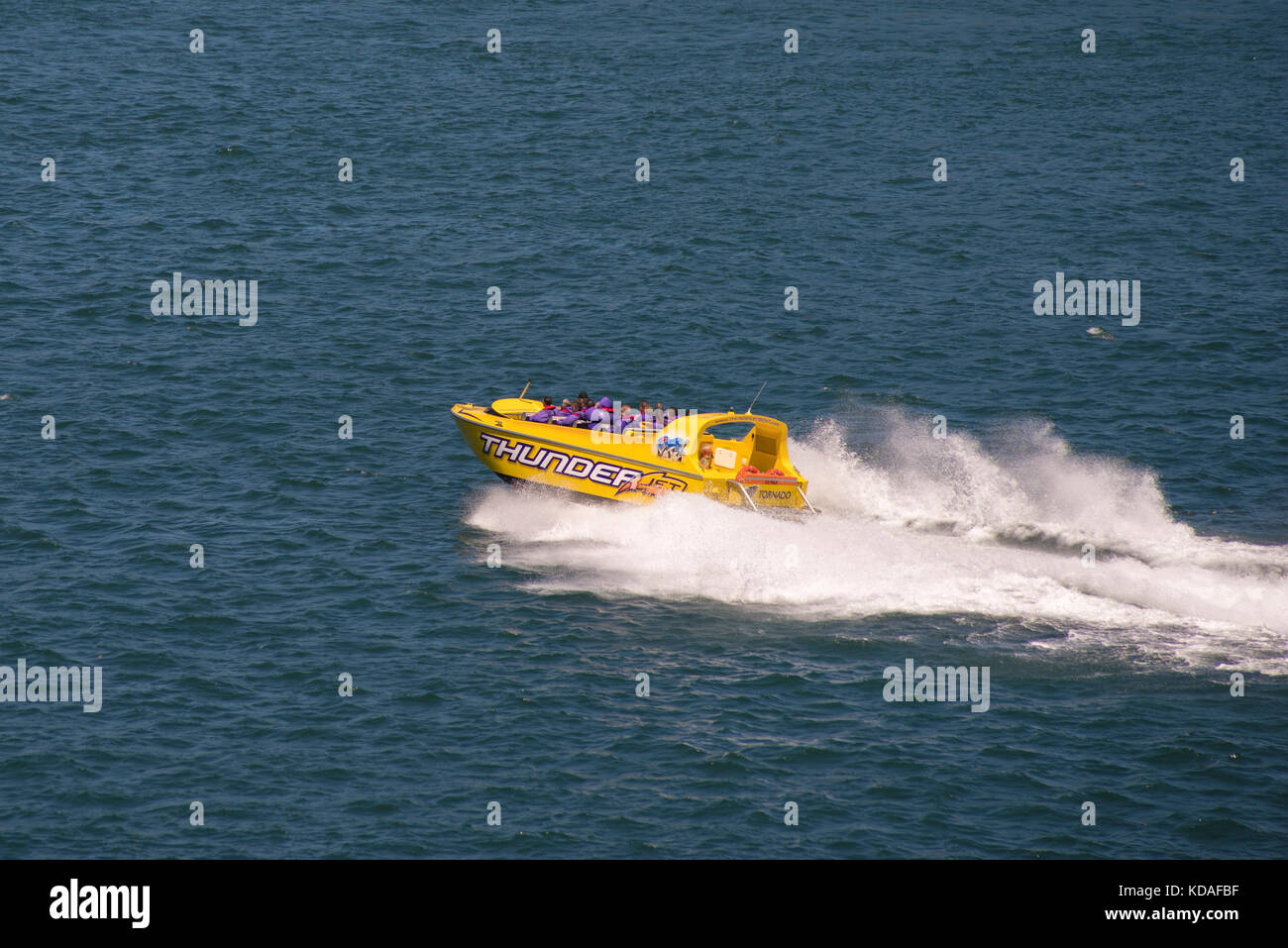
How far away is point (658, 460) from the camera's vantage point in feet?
130

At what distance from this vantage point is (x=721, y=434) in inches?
1788

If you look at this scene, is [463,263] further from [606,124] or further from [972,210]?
[972,210]

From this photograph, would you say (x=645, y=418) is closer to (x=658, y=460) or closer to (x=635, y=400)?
(x=658, y=460)

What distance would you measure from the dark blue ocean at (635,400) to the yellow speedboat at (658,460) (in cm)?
99

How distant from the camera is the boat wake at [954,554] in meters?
33.5

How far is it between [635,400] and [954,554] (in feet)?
45.4

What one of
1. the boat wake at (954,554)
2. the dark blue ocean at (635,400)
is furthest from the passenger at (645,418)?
the dark blue ocean at (635,400)

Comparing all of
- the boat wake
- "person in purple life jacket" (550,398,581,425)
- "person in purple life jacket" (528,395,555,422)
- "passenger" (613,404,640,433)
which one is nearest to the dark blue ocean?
the boat wake

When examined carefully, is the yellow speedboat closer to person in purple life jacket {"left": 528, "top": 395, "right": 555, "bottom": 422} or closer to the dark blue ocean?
person in purple life jacket {"left": 528, "top": 395, "right": 555, "bottom": 422}

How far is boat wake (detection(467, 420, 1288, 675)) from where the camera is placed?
110 ft

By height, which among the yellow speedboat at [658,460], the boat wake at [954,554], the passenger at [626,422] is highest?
the passenger at [626,422]

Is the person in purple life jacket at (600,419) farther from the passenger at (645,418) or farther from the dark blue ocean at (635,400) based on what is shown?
the dark blue ocean at (635,400)

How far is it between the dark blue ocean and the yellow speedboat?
99 cm

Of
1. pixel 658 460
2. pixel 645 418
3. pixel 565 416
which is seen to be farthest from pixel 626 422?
pixel 658 460
